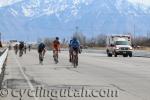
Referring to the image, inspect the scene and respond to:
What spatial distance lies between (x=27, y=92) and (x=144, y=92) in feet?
11.9

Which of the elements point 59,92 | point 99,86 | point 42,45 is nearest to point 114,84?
point 99,86

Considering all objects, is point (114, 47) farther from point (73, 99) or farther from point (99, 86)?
point (73, 99)

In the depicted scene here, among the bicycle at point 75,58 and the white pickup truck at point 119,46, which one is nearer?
the bicycle at point 75,58

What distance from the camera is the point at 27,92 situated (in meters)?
18.5

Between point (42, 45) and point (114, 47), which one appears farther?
point (114, 47)

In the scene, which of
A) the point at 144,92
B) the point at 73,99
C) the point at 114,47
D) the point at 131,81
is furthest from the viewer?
the point at 114,47

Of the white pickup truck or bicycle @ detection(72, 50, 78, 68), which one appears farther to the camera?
the white pickup truck

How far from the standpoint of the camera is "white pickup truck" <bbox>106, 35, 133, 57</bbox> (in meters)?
63.3

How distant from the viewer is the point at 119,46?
207 ft

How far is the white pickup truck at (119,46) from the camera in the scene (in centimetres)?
6328

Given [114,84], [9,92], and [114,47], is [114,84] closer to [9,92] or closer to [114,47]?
[9,92]

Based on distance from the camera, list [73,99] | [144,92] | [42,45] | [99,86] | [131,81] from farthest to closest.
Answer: [42,45] < [131,81] < [99,86] < [144,92] < [73,99]

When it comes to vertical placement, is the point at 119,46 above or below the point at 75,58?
above

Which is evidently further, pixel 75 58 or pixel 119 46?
pixel 119 46
